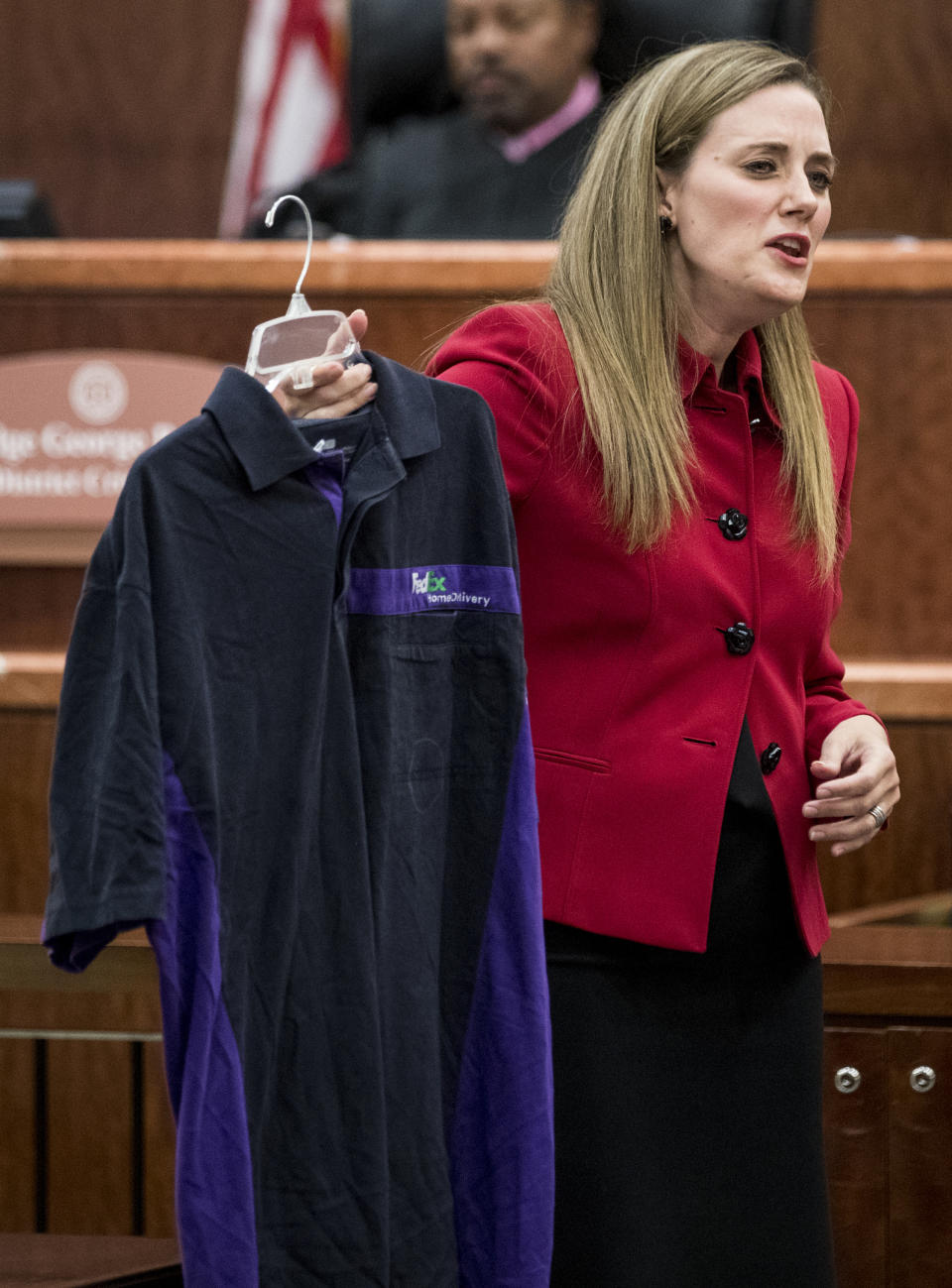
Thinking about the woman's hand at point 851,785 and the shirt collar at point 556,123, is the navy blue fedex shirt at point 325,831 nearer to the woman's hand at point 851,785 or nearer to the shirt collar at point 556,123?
the woman's hand at point 851,785

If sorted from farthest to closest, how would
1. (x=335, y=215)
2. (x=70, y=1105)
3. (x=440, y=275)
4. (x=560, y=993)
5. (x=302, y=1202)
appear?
(x=335, y=215)
(x=440, y=275)
(x=70, y=1105)
(x=560, y=993)
(x=302, y=1202)

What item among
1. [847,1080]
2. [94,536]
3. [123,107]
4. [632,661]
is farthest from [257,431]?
[123,107]

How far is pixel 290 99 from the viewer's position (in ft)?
10.2

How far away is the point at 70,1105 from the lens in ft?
7.64

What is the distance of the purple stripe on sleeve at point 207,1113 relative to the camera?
3.34 feet

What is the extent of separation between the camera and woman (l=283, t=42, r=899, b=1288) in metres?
1.24

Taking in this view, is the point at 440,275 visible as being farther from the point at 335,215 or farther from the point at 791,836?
the point at 791,836

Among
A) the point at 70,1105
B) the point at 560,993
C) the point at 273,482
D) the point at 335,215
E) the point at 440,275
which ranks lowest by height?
the point at 70,1105

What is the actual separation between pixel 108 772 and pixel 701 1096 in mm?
586

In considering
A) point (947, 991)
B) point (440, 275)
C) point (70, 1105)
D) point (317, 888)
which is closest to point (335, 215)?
point (440, 275)

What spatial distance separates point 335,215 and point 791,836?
2.00 meters

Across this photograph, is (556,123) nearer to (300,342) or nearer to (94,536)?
(94,536)

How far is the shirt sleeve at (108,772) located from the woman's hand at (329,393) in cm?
19

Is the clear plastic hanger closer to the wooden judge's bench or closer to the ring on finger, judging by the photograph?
the ring on finger
